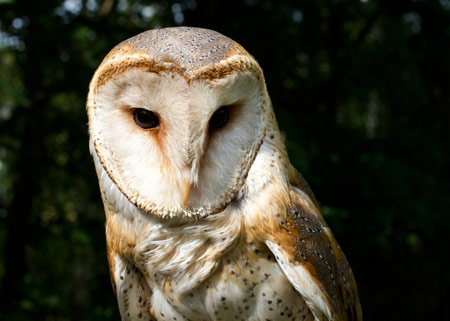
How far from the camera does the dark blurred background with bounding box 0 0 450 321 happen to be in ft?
10.0

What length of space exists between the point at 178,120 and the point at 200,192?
0.82 ft

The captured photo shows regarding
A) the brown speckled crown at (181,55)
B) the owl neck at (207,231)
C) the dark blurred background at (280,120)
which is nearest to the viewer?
the brown speckled crown at (181,55)

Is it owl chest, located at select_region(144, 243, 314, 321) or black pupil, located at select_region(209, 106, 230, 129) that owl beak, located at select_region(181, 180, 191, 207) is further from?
owl chest, located at select_region(144, 243, 314, 321)

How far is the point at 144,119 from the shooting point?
122 centimetres

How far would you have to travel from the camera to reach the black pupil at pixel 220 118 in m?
1.21

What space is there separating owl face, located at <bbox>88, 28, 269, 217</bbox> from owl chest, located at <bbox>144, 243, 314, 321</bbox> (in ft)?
0.65

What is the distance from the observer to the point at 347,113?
4.45 meters

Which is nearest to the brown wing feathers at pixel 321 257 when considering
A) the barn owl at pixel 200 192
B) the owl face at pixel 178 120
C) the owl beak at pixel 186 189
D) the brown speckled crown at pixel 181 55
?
the barn owl at pixel 200 192

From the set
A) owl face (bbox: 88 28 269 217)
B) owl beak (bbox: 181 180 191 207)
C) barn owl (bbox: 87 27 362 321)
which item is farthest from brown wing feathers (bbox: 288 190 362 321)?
owl beak (bbox: 181 180 191 207)

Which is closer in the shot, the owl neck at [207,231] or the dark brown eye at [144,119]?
the dark brown eye at [144,119]

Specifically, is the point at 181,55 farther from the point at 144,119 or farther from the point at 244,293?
the point at 244,293

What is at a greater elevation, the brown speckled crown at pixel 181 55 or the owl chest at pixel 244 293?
the brown speckled crown at pixel 181 55

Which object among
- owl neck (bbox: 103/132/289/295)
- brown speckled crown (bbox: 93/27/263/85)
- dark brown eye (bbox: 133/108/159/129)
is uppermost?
brown speckled crown (bbox: 93/27/263/85)

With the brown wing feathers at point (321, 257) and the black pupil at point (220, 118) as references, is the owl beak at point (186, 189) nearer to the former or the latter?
the black pupil at point (220, 118)
